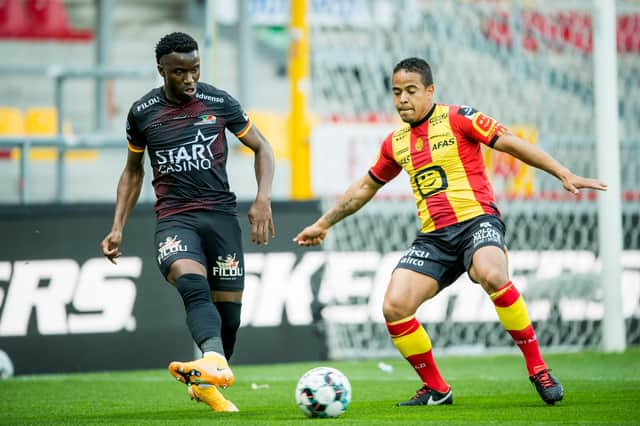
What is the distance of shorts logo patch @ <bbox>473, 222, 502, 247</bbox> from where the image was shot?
7.23m

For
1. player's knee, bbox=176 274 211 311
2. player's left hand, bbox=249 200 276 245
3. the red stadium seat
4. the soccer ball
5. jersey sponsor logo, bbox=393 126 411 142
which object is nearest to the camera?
the soccer ball

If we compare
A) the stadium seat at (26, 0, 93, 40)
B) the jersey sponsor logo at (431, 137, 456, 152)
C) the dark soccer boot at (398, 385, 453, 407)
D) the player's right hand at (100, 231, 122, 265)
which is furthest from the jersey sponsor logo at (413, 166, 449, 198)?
the stadium seat at (26, 0, 93, 40)

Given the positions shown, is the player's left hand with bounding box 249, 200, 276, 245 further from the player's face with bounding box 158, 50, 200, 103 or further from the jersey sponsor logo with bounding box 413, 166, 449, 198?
the jersey sponsor logo with bounding box 413, 166, 449, 198

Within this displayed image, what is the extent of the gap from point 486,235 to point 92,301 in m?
4.76

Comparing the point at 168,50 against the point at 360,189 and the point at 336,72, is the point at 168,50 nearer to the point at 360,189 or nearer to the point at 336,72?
the point at 360,189

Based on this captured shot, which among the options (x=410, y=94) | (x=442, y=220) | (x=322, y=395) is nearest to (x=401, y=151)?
(x=410, y=94)

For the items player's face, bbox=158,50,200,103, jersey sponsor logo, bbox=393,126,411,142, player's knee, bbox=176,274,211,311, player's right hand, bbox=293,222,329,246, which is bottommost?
player's knee, bbox=176,274,211,311

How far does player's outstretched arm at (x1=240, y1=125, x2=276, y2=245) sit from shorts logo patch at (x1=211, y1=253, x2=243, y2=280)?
0.68 ft

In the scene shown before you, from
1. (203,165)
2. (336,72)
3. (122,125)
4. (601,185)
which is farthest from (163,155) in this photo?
(122,125)

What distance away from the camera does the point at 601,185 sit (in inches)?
265

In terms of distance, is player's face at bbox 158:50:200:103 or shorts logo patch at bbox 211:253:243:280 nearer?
player's face at bbox 158:50:200:103

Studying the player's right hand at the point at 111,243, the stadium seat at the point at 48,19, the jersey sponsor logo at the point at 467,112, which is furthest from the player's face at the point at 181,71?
the stadium seat at the point at 48,19

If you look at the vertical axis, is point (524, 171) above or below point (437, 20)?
below

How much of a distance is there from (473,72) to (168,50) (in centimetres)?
647
